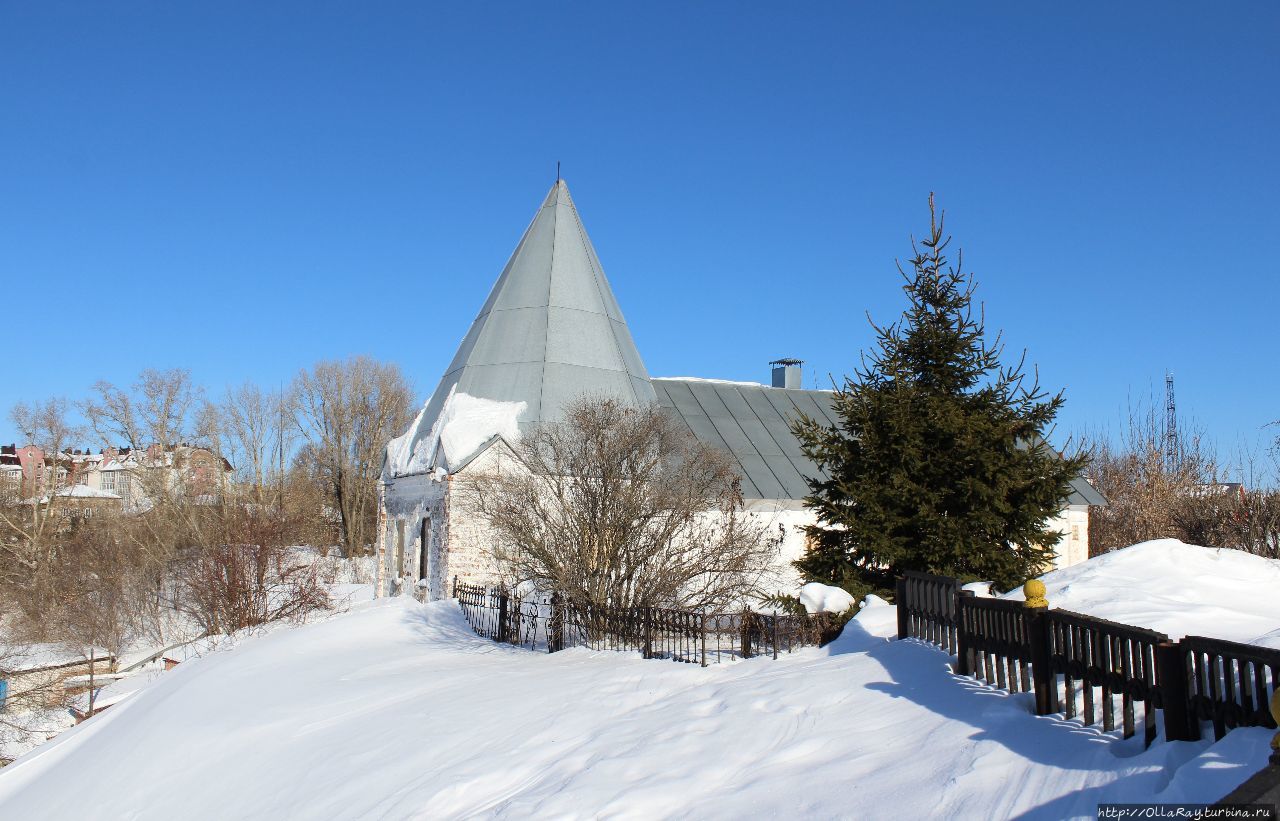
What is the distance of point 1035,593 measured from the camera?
229 inches

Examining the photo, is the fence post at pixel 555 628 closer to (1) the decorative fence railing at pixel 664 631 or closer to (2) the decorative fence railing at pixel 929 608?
(1) the decorative fence railing at pixel 664 631

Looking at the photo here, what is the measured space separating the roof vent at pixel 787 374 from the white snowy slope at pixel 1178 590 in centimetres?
1707

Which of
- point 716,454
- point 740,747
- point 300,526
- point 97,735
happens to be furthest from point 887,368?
point 300,526

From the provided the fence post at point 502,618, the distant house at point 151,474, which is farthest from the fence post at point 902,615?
the distant house at point 151,474

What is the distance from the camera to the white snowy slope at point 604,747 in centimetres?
472

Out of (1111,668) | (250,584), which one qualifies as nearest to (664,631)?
(1111,668)

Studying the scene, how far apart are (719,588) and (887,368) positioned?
366cm

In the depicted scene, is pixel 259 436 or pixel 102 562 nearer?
pixel 102 562

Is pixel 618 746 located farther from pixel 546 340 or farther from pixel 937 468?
pixel 546 340

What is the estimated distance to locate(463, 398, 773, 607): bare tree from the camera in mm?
12008

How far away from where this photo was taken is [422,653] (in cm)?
1335

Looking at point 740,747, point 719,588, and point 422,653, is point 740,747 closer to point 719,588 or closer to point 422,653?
point 719,588

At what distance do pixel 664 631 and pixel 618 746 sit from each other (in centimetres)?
408

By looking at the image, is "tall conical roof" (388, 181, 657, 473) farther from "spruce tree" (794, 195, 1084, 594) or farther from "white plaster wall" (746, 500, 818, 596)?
"spruce tree" (794, 195, 1084, 594)
